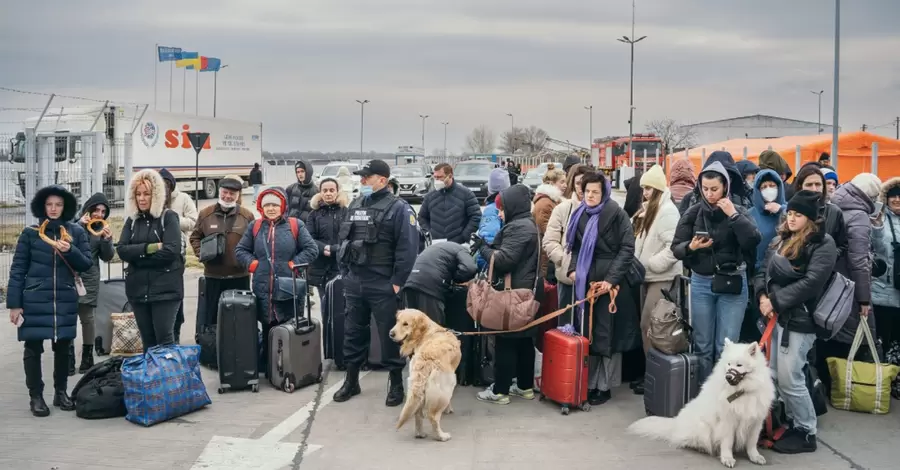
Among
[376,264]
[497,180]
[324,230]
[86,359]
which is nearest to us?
[376,264]

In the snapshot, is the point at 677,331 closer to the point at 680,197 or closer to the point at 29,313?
the point at 680,197

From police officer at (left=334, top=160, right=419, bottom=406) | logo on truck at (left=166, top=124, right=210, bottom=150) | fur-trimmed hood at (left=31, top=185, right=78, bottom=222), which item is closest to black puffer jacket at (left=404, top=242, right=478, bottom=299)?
police officer at (left=334, top=160, right=419, bottom=406)

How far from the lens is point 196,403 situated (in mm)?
6398

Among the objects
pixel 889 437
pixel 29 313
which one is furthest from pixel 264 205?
pixel 889 437

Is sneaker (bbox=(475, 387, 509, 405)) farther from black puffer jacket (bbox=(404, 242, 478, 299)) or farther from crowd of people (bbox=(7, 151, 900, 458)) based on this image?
black puffer jacket (bbox=(404, 242, 478, 299))

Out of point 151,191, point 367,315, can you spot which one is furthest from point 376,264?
point 151,191

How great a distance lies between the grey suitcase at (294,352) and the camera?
22.9ft

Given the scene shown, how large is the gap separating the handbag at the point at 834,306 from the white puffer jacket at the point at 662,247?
1268mm

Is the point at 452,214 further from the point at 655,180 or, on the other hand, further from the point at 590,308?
the point at 590,308

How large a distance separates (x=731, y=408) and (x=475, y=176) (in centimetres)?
2428

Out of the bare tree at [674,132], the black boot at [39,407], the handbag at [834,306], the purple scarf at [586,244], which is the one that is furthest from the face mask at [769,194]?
the bare tree at [674,132]

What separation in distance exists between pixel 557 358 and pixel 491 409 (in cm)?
71

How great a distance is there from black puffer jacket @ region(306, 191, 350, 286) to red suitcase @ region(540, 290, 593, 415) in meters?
3.06

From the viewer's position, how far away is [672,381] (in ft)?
19.5
